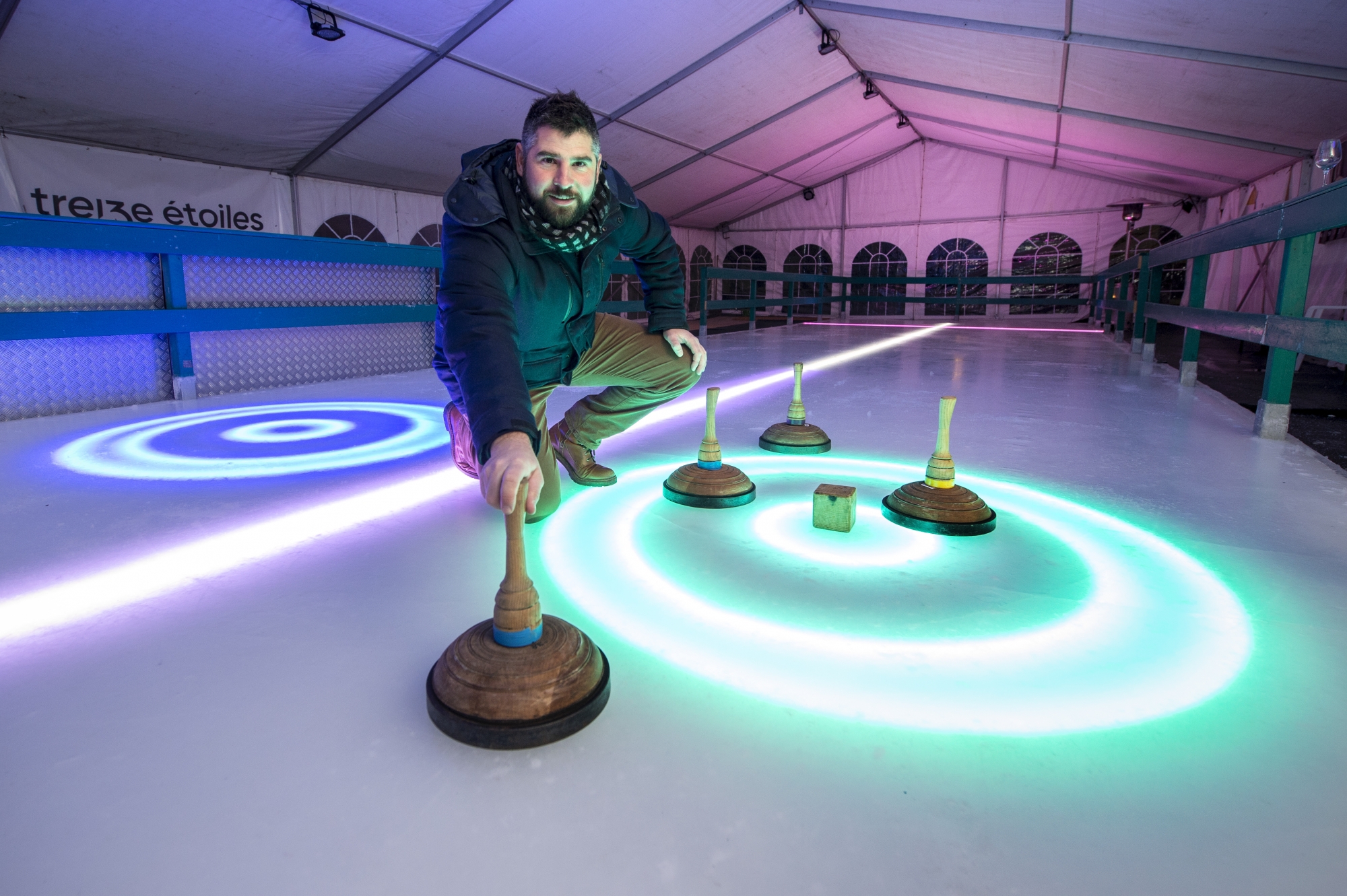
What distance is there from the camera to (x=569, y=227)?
164 cm

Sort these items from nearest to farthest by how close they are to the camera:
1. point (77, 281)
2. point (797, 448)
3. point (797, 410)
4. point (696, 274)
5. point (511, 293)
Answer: point (511, 293) < point (797, 448) < point (797, 410) < point (77, 281) < point (696, 274)

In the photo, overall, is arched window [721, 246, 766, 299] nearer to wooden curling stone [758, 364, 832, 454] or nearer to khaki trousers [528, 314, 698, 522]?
wooden curling stone [758, 364, 832, 454]

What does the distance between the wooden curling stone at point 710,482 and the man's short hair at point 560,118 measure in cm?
83

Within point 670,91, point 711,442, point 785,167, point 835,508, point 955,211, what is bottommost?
point 835,508

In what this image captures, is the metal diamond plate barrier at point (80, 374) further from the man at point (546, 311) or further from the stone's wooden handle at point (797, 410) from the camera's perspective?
the stone's wooden handle at point (797, 410)

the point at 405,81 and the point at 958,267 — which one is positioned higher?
the point at 405,81

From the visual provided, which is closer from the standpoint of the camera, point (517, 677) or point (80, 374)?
point (517, 677)

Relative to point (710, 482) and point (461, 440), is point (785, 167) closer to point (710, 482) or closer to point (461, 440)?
point (710, 482)

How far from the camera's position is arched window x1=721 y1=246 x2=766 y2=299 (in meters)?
18.6

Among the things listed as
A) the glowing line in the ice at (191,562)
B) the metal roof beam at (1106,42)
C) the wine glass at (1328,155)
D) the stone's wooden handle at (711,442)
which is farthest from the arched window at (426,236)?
the wine glass at (1328,155)

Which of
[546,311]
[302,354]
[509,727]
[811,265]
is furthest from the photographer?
[811,265]

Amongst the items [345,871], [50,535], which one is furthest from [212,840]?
[50,535]

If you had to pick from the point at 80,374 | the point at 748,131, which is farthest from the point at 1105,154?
the point at 80,374

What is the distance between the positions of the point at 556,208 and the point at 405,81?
7.61m
